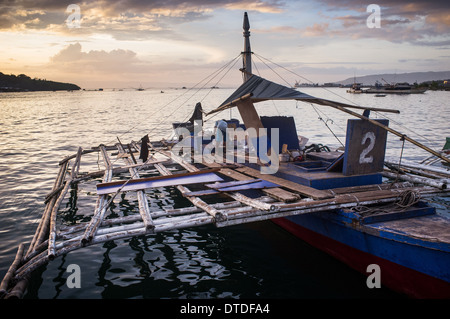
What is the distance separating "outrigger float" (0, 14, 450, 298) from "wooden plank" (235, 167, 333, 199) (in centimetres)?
3

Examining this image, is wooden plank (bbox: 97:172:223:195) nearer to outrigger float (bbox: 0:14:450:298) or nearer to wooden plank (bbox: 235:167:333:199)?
outrigger float (bbox: 0:14:450:298)

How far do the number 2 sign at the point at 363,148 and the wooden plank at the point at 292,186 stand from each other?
1.41m

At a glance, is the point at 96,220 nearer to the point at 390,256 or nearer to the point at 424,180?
the point at 390,256

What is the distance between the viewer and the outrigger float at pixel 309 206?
21.5 feet

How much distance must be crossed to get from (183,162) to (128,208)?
309cm

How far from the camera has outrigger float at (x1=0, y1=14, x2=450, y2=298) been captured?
6.56m

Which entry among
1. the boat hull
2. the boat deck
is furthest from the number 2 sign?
the boat hull

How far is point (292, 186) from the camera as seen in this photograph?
30.0 ft

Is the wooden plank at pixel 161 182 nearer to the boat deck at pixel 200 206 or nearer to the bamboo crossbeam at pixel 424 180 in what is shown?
the boat deck at pixel 200 206
